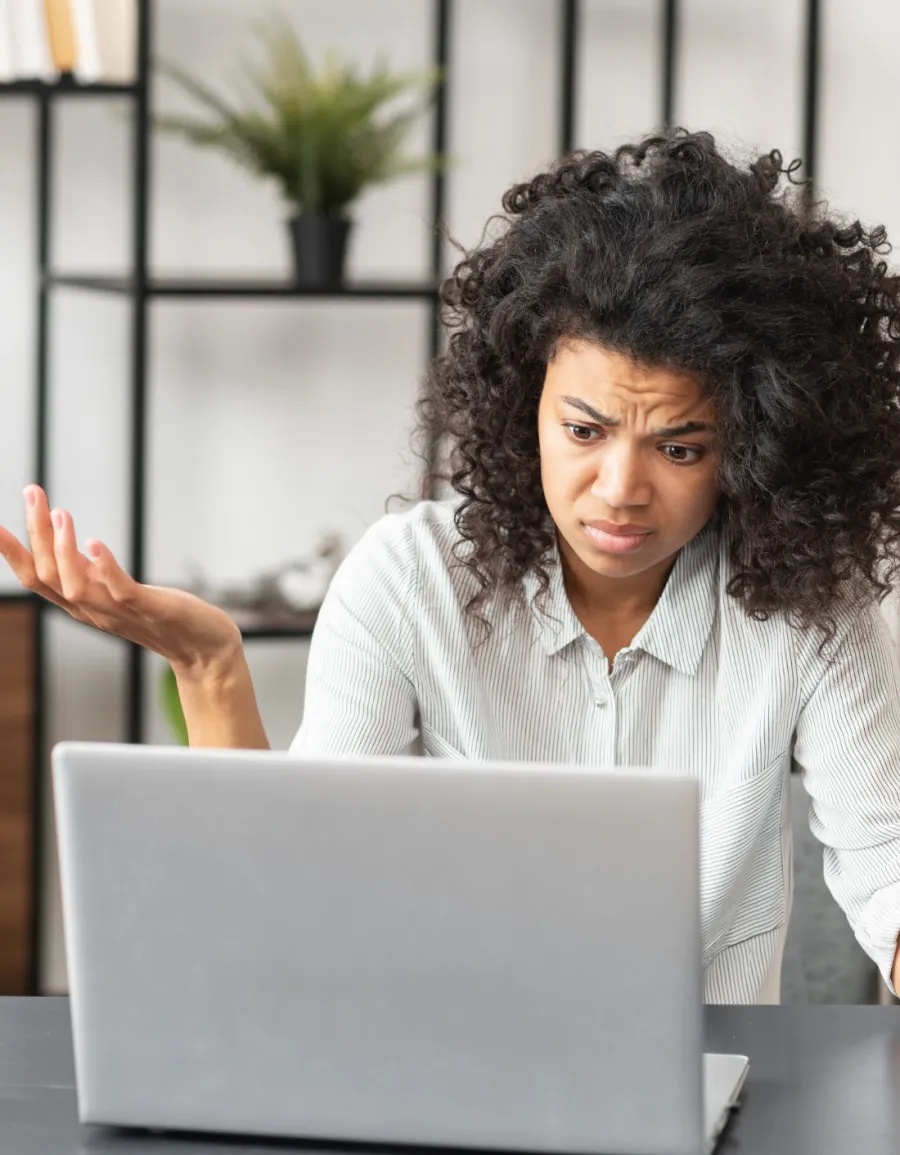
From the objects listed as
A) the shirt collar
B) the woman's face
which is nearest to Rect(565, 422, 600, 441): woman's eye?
the woman's face

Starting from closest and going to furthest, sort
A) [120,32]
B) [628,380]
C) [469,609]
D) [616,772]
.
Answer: [616,772] < [628,380] < [469,609] < [120,32]

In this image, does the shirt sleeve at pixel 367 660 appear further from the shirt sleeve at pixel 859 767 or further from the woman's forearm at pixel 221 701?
the shirt sleeve at pixel 859 767

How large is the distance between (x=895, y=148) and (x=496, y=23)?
0.82 metres

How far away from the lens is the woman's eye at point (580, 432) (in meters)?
1.31

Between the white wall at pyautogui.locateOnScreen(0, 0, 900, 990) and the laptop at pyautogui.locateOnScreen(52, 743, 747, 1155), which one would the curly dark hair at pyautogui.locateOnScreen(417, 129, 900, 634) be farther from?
the white wall at pyautogui.locateOnScreen(0, 0, 900, 990)

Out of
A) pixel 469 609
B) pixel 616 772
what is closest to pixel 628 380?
pixel 469 609

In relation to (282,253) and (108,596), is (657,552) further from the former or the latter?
(282,253)

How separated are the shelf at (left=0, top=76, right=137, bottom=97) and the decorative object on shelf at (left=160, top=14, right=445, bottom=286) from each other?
11 cm

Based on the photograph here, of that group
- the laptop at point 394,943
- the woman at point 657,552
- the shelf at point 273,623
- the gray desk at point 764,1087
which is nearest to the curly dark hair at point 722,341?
Result: the woman at point 657,552

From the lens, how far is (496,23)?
9.93 ft

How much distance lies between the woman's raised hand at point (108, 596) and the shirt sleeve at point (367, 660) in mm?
94

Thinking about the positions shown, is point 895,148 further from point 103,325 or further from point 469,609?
point 469,609

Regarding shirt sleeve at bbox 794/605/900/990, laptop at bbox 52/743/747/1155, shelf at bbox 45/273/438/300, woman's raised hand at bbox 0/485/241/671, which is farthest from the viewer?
shelf at bbox 45/273/438/300

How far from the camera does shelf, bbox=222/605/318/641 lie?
2752 mm
